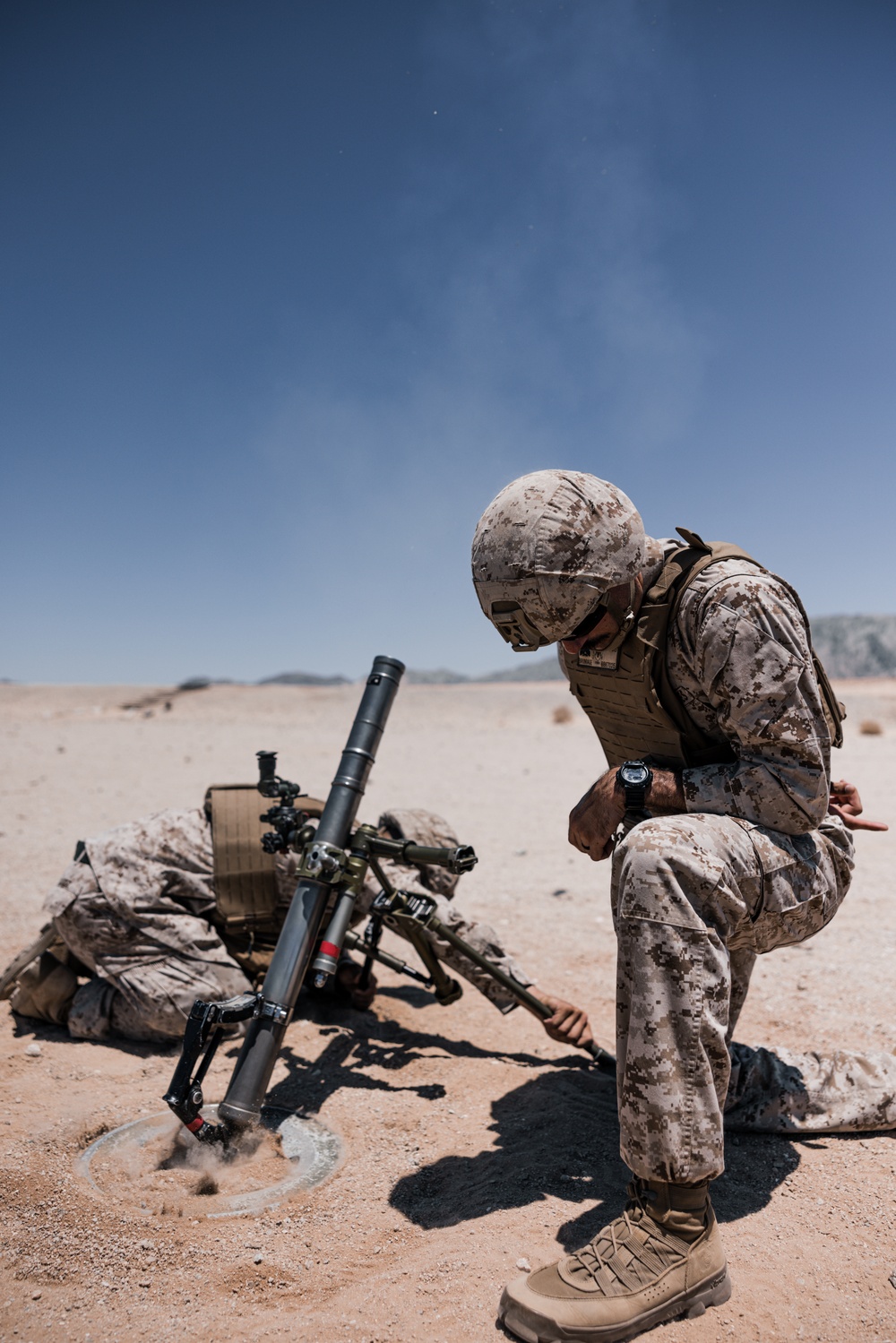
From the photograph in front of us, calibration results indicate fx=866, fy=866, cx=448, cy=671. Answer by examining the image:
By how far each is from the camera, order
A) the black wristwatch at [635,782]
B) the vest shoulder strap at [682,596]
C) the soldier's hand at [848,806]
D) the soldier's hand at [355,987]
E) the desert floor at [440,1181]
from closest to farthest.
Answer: the desert floor at [440,1181]
the black wristwatch at [635,782]
the vest shoulder strap at [682,596]
the soldier's hand at [848,806]
the soldier's hand at [355,987]

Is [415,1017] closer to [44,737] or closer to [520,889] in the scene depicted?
[520,889]

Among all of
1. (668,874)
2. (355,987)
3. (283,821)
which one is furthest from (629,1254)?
(355,987)

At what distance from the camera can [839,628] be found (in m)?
94.2

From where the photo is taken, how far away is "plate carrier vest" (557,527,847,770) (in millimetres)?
2801

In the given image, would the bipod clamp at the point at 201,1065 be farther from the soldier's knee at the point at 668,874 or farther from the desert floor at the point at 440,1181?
the soldier's knee at the point at 668,874

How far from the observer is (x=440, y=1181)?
3.20 metres

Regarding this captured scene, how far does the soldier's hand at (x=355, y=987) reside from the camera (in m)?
5.04

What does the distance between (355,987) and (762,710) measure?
3.40 m

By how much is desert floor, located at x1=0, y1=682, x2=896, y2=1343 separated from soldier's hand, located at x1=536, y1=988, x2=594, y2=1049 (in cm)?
19

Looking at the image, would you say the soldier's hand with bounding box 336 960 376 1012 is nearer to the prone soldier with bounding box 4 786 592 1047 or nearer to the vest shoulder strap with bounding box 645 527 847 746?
the prone soldier with bounding box 4 786 592 1047

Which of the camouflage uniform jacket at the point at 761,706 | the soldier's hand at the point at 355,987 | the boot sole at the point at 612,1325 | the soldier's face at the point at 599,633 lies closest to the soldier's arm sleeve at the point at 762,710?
the camouflage uniform jacket at the point at 761,706

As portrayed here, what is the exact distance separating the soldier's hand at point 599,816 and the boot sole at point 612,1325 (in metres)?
1.17

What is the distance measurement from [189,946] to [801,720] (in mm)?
3492

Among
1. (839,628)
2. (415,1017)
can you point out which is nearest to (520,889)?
(415,1017)
